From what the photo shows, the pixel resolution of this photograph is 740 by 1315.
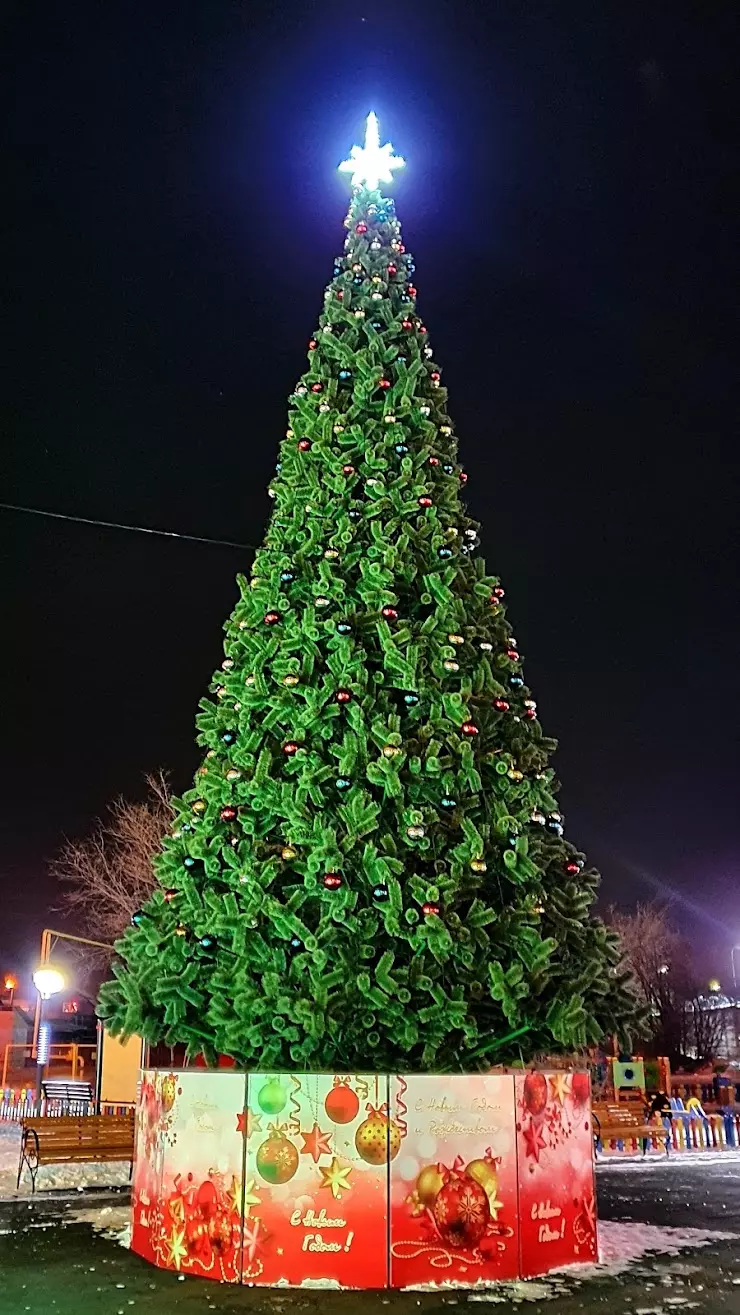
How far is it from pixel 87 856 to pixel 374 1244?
28810 mm

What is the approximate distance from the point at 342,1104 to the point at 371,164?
28.8ft

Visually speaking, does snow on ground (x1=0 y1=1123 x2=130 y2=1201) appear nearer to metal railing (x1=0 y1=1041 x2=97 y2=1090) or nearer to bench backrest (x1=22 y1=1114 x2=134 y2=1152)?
bench backrest (x1=22 y1=1114 x2=134 y2=1152)

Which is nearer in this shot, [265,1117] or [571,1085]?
[265,1117]

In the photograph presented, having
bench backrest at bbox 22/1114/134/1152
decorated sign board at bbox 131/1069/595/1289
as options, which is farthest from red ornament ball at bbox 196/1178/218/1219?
bench backrest at bbox 22/1114/134/1152

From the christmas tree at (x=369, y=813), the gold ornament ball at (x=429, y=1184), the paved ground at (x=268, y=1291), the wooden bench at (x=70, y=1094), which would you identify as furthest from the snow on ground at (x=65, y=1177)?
the gold ornament ball at (x=429, y=1184)

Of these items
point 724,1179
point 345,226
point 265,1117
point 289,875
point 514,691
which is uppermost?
point 345,226

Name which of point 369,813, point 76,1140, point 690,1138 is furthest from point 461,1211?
point 690,1138

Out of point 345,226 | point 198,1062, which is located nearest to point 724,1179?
point 198,1062

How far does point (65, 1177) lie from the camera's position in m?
12.5

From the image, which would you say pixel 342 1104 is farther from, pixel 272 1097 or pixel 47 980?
pixel 47 980

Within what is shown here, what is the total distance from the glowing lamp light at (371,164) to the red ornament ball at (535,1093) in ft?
27.6

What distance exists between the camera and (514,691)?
29.3ft

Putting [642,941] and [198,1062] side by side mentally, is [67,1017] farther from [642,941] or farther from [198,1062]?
[198,1062]

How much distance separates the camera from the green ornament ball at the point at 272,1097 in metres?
7.06
